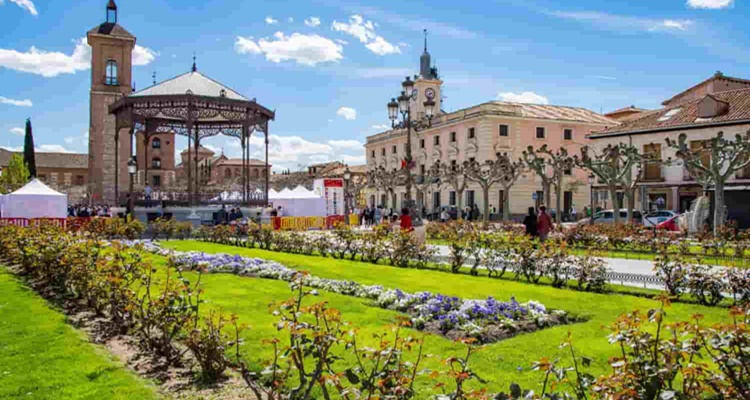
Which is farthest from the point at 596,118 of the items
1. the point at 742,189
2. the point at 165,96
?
the point at 165,96

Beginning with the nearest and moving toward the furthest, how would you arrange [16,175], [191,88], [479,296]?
[479,296] → [191,88] → [16,175]

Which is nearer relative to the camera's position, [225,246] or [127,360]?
[127,360]

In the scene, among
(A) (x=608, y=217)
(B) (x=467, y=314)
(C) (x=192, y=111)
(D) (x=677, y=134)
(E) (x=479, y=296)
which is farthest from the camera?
(D) (x=677, y=134)

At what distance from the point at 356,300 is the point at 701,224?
17.9m

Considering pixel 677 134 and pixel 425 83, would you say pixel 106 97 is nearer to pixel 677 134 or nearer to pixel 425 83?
pixel 425 83

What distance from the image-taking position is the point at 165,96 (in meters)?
24.5

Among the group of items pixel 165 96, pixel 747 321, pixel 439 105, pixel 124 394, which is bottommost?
pixel 124 394

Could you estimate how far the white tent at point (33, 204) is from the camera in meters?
25.2

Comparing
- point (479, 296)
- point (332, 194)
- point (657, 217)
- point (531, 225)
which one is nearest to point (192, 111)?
point (332, 194)

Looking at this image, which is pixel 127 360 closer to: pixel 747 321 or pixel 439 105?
pixel 747 321

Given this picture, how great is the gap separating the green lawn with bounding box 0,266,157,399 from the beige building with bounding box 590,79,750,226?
2827 centimetres

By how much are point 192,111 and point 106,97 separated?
2765cm

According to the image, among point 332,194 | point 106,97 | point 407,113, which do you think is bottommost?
point 332,194

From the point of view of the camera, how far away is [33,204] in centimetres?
2538
